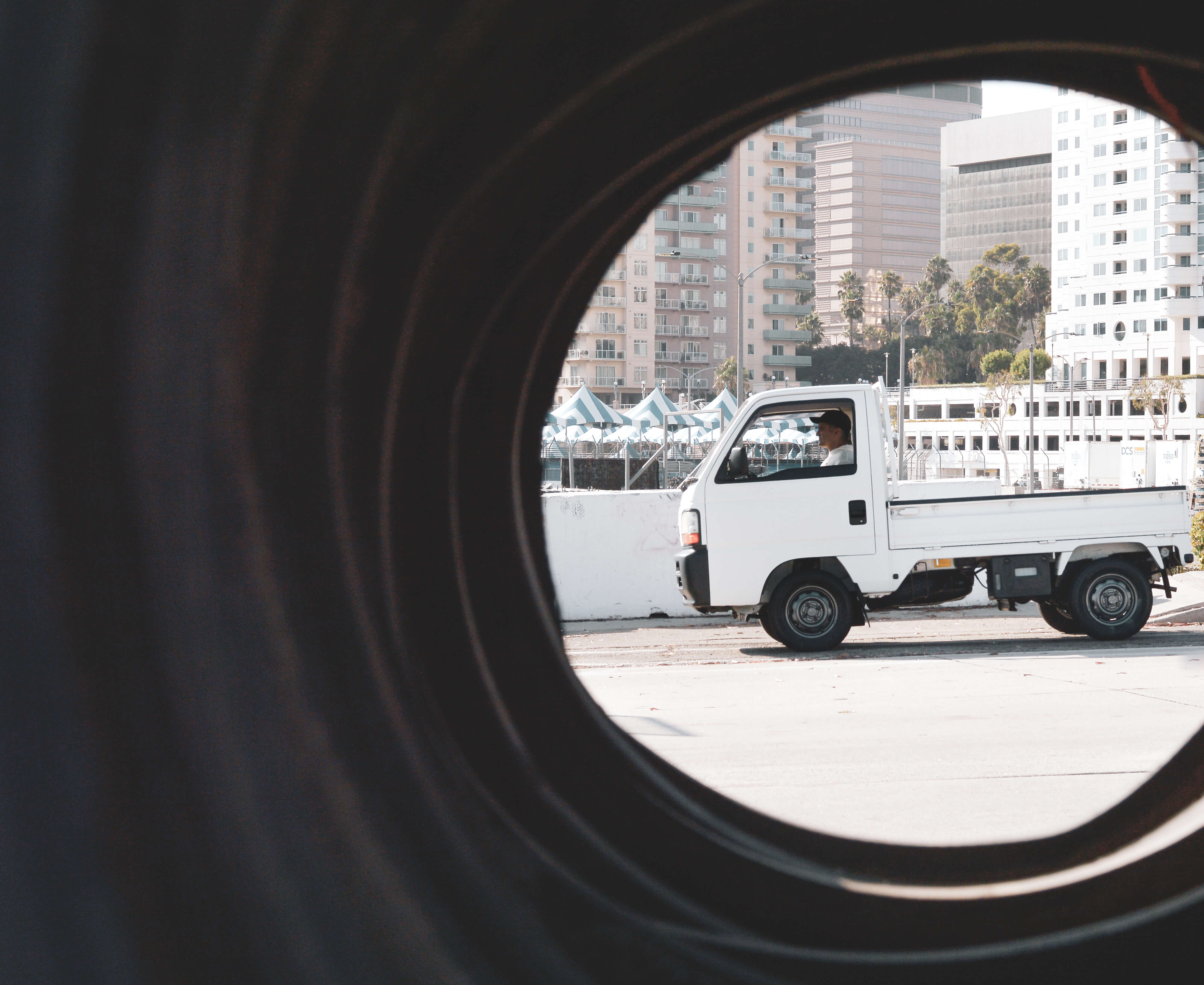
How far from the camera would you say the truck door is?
1222 cm

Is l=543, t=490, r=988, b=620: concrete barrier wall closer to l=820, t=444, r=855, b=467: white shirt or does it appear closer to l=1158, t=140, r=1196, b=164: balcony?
l=820, t=444, r=855, b=467: white shirt

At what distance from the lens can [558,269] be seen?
529 cm

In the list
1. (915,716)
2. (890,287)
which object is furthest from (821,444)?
(890,287)

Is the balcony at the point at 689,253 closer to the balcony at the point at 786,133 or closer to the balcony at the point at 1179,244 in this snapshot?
the balcony at the point at 786,133

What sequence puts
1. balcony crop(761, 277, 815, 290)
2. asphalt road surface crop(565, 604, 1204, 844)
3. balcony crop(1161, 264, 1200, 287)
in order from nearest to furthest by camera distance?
asphalt road surface crop(565, 604, 1204, 844) → balcony crop(1161, 264, 1200, 287) → balcony crop(761, 277, 815, 290)

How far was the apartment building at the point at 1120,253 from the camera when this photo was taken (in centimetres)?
9644

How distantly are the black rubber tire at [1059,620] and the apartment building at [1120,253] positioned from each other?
269 ft

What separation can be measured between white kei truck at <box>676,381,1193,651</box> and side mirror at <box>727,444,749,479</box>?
6cm

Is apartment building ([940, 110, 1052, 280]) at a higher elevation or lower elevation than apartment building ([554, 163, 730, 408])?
higher

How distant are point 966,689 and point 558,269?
246 inches

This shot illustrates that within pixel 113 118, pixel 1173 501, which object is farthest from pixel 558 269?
pixel 1173 501

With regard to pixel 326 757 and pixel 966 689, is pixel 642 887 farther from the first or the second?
pixel 966 689

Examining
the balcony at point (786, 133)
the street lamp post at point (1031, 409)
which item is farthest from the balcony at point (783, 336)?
the street lamp post at point (1031, 409)

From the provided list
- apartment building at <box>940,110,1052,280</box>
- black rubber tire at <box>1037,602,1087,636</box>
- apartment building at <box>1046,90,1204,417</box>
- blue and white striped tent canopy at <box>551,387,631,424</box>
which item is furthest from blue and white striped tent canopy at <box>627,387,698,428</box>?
apartment building at <box>940,110,1052,280</box>
